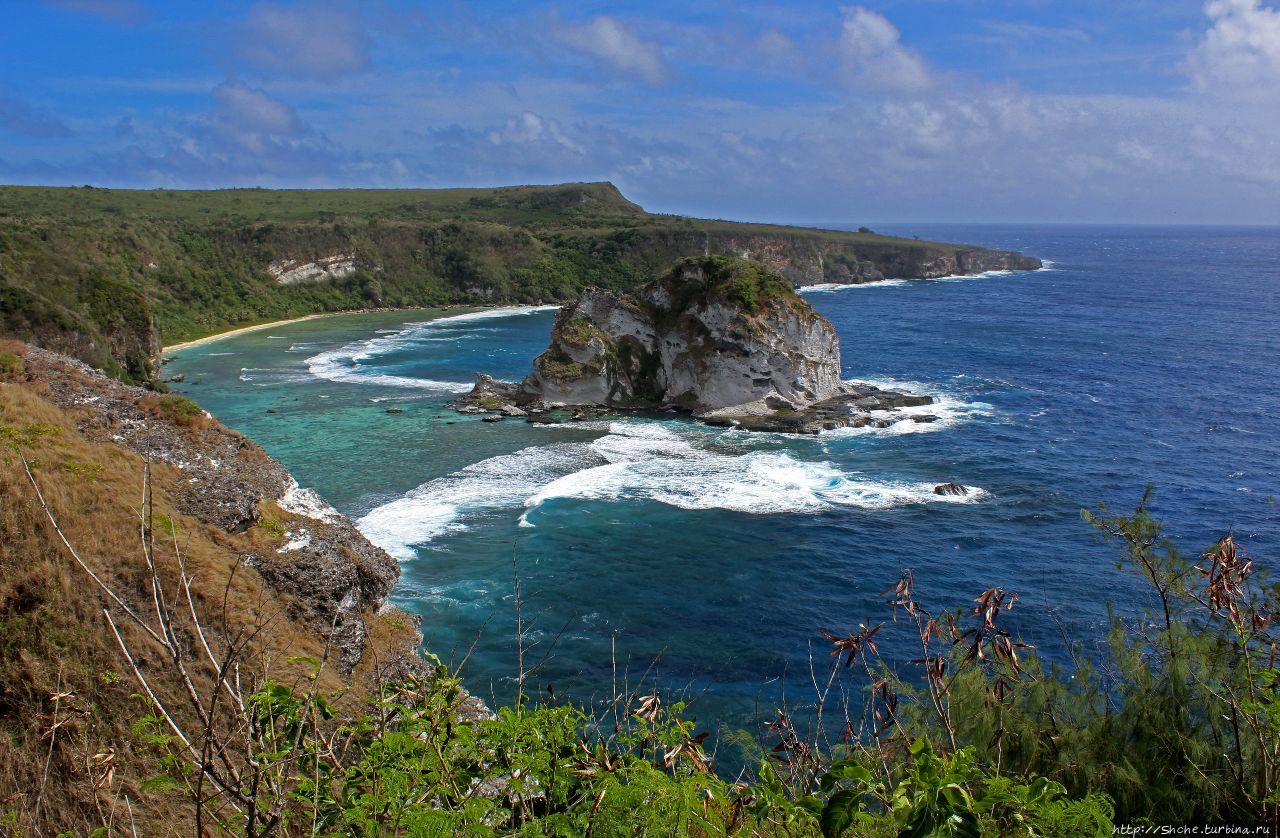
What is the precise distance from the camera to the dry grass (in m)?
8.77

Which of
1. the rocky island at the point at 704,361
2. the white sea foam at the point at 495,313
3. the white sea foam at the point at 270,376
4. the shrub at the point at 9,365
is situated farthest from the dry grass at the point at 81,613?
the white sea foam at the point at 495,313

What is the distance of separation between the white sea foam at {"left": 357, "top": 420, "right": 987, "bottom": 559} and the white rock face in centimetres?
9181

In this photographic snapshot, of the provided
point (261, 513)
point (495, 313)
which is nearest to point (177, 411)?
point (261, 513)

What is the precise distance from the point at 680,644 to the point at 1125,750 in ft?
55.1

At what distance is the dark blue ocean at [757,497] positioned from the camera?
1023 inches

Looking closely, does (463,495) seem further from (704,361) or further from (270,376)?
(270,376)

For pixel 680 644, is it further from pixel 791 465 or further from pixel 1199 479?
pixel 1199 479

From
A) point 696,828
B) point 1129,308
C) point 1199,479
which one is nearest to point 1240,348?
point 1129,308

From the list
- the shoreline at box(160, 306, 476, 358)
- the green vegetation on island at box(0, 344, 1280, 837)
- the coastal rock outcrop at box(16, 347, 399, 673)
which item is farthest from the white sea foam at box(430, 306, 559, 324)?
the green vegetation on island at box(0, 344, 1280, 837)

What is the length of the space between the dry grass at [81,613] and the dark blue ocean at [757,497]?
4963 millimetres

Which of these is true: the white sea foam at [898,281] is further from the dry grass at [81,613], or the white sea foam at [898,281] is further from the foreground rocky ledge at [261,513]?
the dry grass at [81,613]

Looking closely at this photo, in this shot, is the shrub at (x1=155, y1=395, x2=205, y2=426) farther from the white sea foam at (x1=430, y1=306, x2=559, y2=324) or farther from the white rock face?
the white rock face

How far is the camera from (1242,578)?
8312 millimetres

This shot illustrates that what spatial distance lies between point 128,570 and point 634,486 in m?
28.6
